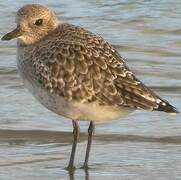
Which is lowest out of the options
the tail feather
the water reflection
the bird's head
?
the water reflection

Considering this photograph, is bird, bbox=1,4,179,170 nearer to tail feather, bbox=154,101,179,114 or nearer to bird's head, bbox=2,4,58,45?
tail feather, bbox=154,101,179,114

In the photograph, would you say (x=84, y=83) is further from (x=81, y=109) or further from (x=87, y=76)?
(x=81, y=109)

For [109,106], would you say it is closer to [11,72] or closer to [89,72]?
[89,72]

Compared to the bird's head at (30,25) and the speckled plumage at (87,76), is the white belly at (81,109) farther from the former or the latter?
the bird's head at (30,25)

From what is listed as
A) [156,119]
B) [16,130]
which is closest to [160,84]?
[156,119]

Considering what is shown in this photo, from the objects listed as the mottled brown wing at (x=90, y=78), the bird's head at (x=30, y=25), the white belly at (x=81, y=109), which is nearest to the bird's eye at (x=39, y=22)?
the bird's head at (x=30, y=25)

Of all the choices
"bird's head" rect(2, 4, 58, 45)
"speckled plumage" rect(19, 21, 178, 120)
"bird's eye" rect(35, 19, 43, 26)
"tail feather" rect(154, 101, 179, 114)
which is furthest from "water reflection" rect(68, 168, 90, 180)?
"bird's eye" rect(35, 19, 43, 26)

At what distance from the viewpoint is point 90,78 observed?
794 centimetres

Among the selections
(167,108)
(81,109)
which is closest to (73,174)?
(81,109)

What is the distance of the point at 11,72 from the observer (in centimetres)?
1129

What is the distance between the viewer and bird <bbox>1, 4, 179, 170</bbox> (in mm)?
7883

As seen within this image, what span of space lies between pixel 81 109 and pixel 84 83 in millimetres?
228

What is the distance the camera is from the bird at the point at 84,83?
25.9 feet

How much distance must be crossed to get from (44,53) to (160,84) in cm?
296
